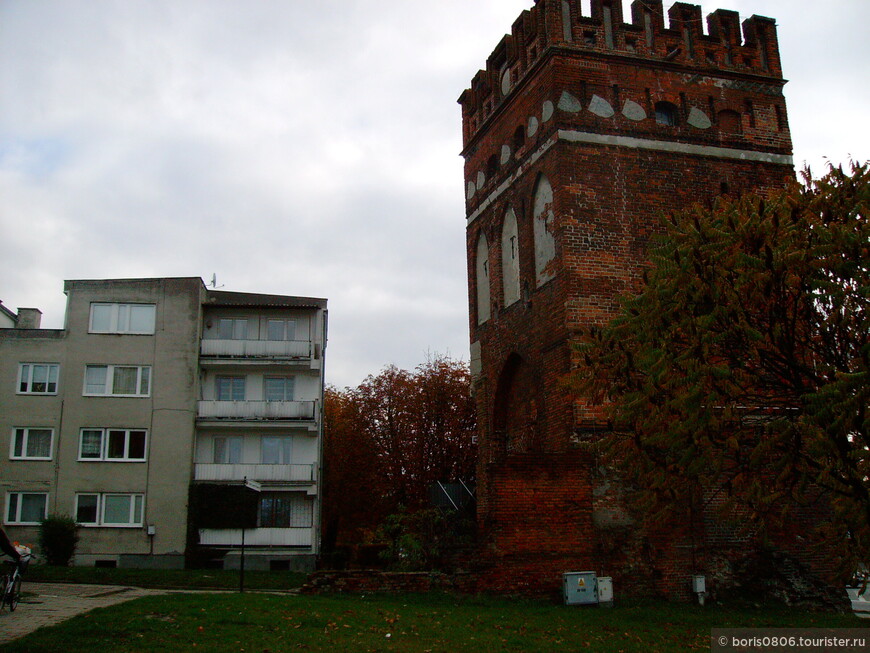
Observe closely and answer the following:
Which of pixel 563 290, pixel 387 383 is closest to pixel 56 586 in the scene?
pixel 563 290

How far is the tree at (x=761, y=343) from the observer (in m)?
10.1

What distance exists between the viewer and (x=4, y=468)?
3203 centimetres

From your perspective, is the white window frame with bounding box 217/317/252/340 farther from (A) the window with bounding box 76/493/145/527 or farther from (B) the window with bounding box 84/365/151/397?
(A) the window with bounding box 76/493/145/527

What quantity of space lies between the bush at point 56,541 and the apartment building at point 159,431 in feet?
3.35

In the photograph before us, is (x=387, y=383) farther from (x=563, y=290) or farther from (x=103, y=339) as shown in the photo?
(x=563, y=290)

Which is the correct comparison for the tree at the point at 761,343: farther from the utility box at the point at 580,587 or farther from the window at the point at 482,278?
the window at the point at 482,278

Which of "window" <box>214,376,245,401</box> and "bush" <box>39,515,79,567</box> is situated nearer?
"bush" <box>39,515,79,567</box>

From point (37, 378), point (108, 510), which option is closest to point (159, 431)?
point (108, 510)

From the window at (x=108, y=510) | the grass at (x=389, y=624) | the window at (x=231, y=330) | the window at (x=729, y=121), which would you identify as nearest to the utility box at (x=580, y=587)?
the grass at (x=389, y=624)

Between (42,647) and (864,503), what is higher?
(864,503)

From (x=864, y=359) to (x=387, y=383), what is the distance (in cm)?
3691

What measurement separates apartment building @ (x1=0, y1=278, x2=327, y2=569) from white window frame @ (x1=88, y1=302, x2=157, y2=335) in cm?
4

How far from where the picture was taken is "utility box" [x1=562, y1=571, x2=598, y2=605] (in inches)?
619

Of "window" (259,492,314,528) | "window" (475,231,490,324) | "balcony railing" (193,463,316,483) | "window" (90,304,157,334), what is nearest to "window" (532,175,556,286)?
"window" (475,231,490,324)
